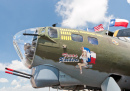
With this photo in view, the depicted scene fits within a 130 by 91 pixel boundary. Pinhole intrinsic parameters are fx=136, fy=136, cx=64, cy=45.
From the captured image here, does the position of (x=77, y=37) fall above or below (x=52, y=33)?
below

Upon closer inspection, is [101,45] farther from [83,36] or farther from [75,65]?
[75,65]

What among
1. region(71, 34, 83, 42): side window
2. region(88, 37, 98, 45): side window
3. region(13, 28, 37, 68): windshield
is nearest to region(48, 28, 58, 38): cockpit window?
region(13, 28, 37, 68): windshield

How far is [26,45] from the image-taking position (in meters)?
7.14

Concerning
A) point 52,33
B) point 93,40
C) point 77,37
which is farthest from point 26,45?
point 93,40

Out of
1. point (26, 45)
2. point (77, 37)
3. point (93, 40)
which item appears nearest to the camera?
point (26, 45)

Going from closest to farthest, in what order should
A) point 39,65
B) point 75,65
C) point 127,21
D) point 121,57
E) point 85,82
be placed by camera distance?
point 39,65, point 75,65, point 85,82, point 121,57, point 127,21

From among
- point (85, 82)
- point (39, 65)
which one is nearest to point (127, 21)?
point (85, 82)

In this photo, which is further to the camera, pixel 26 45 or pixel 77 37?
pixel 77 37

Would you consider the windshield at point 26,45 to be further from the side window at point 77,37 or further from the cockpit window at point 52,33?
the side window at point 77,37

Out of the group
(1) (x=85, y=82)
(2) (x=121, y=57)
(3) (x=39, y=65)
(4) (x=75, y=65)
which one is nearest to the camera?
(3) (x=39, y=65)

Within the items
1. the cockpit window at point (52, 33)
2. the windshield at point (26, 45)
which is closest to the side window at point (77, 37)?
the cockpit window at point (52, 33)

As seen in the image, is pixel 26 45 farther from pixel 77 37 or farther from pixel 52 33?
pixel 77 37

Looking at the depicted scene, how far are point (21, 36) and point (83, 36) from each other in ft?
11.3

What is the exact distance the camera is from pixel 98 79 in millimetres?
7875
